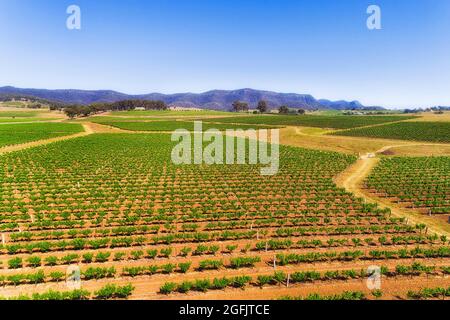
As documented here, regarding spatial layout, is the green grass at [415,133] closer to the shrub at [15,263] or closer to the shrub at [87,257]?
the shrub at [87,257]

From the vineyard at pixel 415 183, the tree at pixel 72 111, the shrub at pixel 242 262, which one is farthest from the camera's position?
the tree at pixel 72 111

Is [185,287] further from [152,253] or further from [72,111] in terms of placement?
[72,111]

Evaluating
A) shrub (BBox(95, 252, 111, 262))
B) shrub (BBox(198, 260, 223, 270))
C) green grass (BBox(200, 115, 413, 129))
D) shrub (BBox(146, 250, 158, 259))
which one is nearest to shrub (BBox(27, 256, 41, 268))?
shrub (BBox(95, 252, 111, 262))

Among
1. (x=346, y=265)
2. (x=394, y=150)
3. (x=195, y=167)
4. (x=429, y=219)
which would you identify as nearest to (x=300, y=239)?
(x=346, y=265)

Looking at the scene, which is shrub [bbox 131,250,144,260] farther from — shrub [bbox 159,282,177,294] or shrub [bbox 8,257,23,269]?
shrub [bbox 8,257,23,269]

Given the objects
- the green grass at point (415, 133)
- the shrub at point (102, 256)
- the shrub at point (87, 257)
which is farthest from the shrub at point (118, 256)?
the green grass at point (415, 133)
